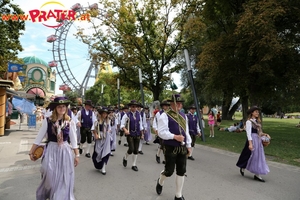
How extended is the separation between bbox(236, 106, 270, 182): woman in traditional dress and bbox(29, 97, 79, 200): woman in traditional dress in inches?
176

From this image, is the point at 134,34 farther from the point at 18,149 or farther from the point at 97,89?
the point at 97,89

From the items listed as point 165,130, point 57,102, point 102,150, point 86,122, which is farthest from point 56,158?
point 86,122

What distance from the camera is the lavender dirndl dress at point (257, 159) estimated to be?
6.44 metres

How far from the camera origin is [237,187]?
5.94 m

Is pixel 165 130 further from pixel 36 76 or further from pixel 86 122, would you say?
pixel 36 76

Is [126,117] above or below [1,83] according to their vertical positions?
below

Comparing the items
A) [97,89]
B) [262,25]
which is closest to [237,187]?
[262,25]

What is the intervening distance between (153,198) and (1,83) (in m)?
13.3

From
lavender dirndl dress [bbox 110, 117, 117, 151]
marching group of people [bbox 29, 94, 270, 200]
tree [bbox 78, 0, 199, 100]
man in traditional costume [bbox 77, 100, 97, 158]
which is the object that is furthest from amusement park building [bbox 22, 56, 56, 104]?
marching group of people [bbox 29, 94, 270, 200]

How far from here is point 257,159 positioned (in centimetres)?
652

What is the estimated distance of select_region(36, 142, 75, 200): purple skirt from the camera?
13.3 feet

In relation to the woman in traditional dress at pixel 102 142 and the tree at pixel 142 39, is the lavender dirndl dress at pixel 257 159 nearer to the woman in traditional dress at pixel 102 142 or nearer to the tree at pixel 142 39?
the woman in traditional dress at pixel 102 142

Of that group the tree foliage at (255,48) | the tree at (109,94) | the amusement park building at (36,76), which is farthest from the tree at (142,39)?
the amusement park building at (36,76)

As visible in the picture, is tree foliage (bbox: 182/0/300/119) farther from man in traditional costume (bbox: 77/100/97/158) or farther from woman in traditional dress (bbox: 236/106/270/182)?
man in traditional costume (bbox: 77/100/97/158)
